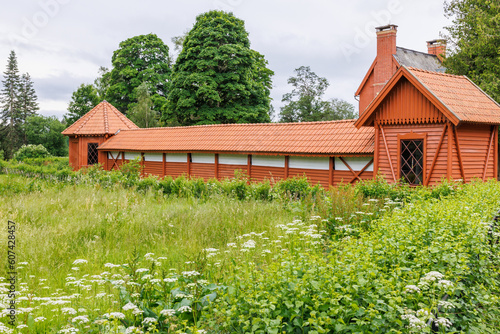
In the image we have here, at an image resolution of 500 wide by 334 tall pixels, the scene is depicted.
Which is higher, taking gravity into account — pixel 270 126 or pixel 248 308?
pixel 270 126

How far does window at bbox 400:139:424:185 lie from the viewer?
14.5 meters

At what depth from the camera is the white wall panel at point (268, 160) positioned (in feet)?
64.5

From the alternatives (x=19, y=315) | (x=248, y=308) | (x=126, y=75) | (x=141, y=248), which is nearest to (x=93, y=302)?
Result: (x=19, y=315)

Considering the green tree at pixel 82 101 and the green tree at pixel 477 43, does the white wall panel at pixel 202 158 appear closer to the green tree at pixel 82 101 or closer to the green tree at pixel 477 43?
the green tree at pixel 477 43

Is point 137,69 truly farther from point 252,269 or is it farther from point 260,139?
point 252,269

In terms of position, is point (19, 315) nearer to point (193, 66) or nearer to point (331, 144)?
point (331, 144)

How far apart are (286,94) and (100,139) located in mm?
26294

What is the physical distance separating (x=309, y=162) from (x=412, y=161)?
4920mm

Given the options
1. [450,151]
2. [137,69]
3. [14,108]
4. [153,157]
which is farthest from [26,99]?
[450,151]

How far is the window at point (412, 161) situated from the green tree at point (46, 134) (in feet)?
159

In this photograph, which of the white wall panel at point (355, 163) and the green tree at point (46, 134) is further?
the green tree at point (46, 134)

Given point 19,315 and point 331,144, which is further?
point 331,144

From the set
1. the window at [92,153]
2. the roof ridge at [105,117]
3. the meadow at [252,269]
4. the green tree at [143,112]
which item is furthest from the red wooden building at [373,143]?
the green tree at [143,112]

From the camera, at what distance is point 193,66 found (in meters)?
35.1
